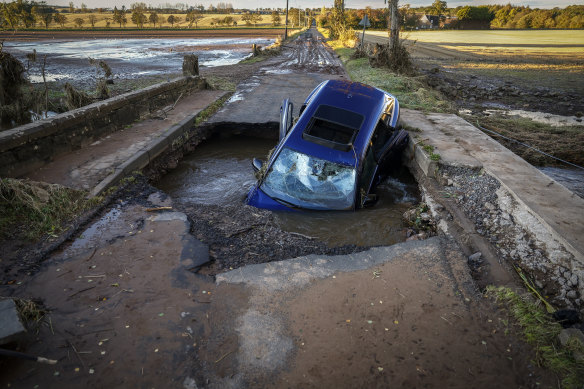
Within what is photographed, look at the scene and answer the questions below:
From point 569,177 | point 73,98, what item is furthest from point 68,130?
point 569,177

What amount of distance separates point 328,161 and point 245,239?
67.2 inches

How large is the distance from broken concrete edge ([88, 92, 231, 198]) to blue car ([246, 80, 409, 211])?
2.24 meters

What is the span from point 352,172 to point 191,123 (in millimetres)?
5257

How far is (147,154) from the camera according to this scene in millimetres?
6184

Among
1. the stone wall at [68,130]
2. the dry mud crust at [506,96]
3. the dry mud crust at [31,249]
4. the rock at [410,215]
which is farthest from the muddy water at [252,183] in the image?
the dry mud crust at [506,96]

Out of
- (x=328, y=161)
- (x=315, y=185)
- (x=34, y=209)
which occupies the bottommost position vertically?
(x=34, y=209)

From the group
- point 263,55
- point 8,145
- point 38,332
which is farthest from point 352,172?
point 263,55

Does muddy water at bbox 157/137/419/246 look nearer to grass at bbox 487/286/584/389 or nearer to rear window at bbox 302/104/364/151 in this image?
rear window at bbox 302/104/364/151

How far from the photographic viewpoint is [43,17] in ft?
191

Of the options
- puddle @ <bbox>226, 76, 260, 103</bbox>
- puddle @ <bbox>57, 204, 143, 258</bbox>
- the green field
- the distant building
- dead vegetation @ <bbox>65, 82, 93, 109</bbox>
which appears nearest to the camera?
puddle @ <bbox>57, 204, 143, 258</bbox>

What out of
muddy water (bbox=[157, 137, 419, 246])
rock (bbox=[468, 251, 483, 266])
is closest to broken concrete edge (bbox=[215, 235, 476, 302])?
rock (bbox=[468, 251, 483, 266])

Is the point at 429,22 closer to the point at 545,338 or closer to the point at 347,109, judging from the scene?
the point at 347,109

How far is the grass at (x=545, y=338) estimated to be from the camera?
237 centimetres

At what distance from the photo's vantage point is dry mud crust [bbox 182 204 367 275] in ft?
12.3
